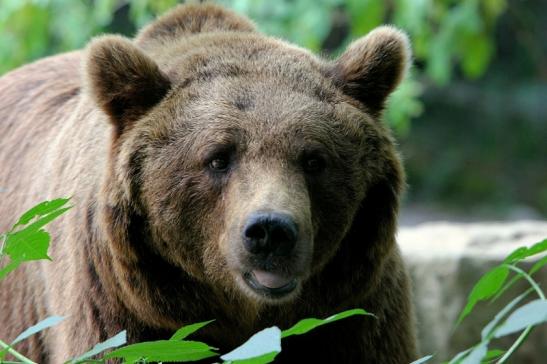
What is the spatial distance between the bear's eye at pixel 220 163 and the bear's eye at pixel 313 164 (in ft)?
1.05

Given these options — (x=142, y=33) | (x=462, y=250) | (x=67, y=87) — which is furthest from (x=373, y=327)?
(x=462, y=250)

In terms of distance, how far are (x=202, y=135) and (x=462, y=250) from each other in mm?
4601

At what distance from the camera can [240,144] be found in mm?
4145

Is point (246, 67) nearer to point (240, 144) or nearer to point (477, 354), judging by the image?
point (240, 144)

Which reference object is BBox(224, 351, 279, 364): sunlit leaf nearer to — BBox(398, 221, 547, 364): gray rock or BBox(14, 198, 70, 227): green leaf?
BBox(14, 198, 70, 227): green leaf

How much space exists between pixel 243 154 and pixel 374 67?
860 mm

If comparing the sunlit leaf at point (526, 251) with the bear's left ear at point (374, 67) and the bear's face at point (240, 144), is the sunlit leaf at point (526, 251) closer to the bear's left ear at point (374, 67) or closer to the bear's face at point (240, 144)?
the bear's face at point (240, 144)

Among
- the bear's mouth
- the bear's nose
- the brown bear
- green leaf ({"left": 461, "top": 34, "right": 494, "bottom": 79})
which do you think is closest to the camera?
the bear's nose

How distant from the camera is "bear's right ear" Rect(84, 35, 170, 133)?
14.4 feet

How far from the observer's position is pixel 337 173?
14.1 ft

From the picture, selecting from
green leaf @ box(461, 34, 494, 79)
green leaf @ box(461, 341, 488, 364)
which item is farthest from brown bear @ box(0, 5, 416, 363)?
green leaf @ box(461, 34, 494, 79)

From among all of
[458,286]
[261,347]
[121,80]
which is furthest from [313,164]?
[458,286]

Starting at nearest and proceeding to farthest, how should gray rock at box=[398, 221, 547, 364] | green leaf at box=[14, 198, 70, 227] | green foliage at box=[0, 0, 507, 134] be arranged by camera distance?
green leaf at box=[14, 198, 70, 227] < gray rock at box=[398, 221, 547, 364] < green foliage at box=[0, 0, 507, 134]

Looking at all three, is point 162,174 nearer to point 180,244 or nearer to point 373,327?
point 180,244
